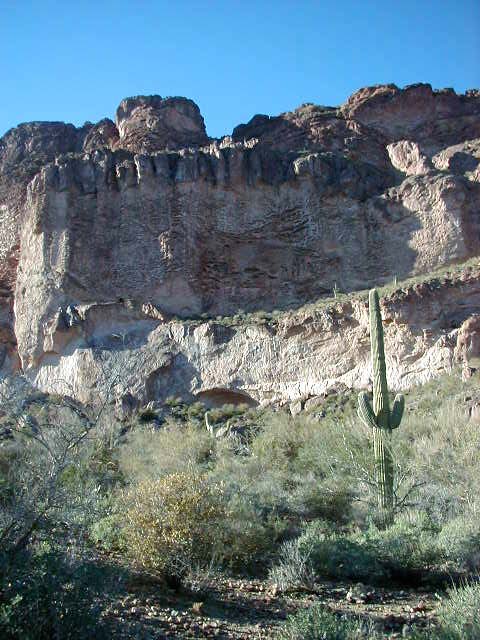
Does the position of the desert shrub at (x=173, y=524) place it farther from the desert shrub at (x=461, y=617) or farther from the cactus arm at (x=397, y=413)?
the cactus arm at (x=397, y=413)

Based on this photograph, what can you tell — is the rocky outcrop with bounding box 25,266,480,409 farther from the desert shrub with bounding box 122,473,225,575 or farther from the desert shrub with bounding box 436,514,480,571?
the desert shrub with bounding box 122,473,225,575

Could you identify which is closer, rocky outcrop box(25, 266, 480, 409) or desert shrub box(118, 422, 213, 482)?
desert shrub box(118, 422, 213, 482)

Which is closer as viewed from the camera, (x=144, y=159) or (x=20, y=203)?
(x=144, y=159)

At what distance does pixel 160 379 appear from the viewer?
27562 mm

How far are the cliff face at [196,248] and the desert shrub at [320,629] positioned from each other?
66.9ft

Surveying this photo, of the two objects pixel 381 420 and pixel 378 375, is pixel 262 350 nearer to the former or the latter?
pixel 378 375

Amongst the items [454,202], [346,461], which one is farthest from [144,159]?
[346,461]

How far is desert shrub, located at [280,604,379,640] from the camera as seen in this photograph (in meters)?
6.01

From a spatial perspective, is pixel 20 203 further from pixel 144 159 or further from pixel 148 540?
pixel 148 540

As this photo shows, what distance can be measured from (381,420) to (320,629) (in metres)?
9.02

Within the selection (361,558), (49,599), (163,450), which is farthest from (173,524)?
(163,450)

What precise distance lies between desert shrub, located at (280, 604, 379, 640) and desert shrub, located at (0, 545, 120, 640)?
1542 millimetres

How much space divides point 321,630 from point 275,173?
2832 centimetres

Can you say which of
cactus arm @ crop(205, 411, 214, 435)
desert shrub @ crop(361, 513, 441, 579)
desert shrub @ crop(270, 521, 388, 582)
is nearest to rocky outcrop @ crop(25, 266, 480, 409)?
cactus arm @ crop(205, 411, 214, 435)
